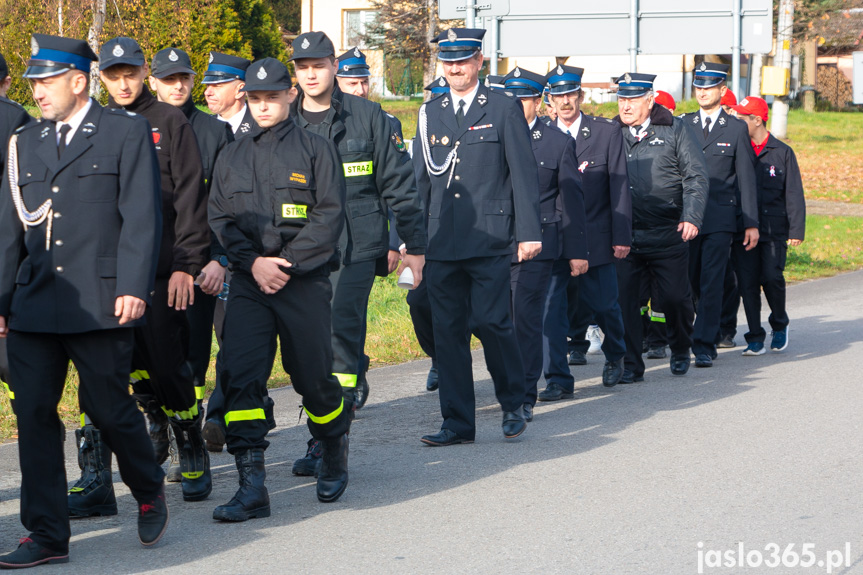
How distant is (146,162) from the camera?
4.97m

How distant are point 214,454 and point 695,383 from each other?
3.87 m

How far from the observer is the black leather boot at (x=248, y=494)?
545 cm

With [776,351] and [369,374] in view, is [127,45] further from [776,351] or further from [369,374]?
[776,351]

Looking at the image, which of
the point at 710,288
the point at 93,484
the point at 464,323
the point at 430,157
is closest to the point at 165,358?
the point at 93,484

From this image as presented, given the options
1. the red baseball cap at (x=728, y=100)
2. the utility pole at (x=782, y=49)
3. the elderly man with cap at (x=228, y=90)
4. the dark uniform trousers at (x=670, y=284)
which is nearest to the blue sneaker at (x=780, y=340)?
the dark uniform trousers at (x=670, y=284)

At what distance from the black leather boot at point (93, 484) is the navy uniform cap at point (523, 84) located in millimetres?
3801

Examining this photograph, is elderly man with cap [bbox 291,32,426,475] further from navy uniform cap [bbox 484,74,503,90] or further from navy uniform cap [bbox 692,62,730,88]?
navy uniform cap [bbox 692,62,730,88]

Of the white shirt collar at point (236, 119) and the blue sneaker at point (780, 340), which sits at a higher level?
the white shirt collar at point (236, 119)

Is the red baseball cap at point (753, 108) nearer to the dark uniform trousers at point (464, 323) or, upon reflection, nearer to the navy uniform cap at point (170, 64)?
the dark uniform trousers at point (464, 323)

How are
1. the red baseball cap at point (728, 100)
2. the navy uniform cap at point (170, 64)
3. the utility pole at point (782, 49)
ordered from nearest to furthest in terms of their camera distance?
the navy uniform cap at point (170, 64), the red baseball cap at point (728, 100), the utility pole at point (782, 49)

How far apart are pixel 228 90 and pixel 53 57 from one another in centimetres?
267

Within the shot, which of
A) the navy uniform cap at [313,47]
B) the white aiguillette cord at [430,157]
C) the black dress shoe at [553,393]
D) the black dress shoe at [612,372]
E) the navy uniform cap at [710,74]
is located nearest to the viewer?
the navy uniform cap at [313,47]

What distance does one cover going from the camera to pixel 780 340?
10.8m

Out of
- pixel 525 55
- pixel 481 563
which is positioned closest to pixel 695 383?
pixel 481 563
